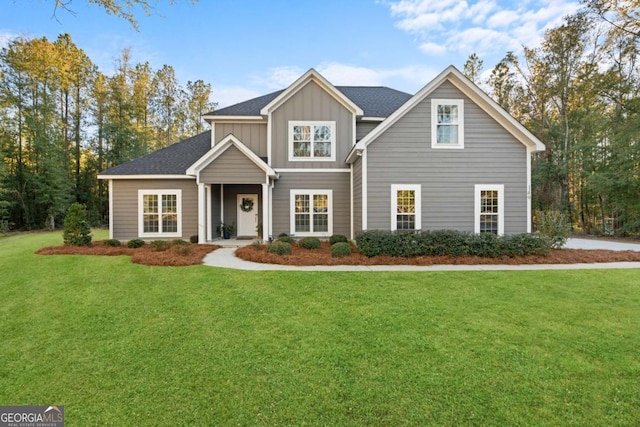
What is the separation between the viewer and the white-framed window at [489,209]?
35.5 ft

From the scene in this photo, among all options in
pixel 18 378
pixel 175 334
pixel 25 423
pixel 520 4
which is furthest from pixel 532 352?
pixel 520 4

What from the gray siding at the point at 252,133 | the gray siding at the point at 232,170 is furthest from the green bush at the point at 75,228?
the gray siding at the point at 252,133

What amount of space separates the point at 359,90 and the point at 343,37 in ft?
10.3

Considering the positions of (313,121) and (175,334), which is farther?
(313,121)

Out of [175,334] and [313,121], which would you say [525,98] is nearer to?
[313,121]

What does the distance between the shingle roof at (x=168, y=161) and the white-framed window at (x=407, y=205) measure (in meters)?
9.37

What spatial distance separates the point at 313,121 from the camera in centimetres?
1316

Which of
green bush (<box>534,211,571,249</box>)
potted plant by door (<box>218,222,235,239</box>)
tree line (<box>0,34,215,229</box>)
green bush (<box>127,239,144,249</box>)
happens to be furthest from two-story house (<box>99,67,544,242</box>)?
tree line (<box>0,34,215,229</box>)

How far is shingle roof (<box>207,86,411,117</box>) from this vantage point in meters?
14.0

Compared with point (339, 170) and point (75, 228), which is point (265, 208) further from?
point (75, 228)

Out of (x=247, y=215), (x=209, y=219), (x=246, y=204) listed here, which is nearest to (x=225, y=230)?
(x=209, y=219)

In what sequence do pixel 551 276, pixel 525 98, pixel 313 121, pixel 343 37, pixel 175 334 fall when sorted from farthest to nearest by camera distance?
pixel 525 98
pixel 343 37
pixel 313 121
pixel 551 276
pixel 175 334

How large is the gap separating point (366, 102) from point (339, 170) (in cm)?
465

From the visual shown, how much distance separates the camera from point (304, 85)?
13102 millimetres
